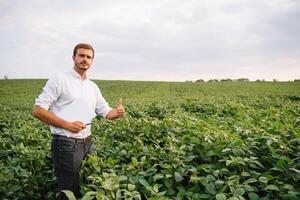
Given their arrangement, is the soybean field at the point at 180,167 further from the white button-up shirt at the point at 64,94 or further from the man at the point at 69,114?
the white button-up shirt at the point at 64,94

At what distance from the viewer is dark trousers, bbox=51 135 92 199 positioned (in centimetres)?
371

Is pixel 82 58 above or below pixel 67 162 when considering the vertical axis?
above

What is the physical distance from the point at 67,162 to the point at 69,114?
0.52m

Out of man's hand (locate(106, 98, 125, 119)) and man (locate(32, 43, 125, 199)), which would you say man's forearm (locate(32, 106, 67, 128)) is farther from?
man's hand (locate(106, 98, 125, 119))

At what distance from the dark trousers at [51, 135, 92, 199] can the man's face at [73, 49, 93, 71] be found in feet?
2.72

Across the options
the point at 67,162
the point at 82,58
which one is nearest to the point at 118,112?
the point at 82,58

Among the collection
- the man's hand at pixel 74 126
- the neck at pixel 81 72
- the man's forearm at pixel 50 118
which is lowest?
the man's hand at pixel 74 126

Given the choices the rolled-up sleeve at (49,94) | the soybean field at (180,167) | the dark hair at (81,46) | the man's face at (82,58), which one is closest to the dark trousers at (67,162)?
the soybean field at (180,167)

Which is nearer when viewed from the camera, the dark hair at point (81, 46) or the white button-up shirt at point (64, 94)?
the white button-up shirt at point (64, 94)

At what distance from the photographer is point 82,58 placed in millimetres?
3914

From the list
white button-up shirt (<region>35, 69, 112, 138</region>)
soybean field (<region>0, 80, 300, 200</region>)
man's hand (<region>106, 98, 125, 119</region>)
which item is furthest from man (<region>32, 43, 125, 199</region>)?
man's hand (<region>106, 98, 125, 119</region>)

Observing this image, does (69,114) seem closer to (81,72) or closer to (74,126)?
(74,126)

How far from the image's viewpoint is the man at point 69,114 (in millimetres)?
3635

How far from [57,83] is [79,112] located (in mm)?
402
